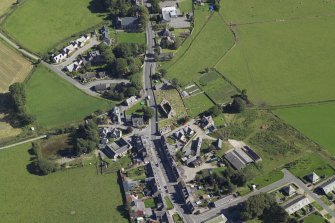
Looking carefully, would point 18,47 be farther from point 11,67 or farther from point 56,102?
point 56,102

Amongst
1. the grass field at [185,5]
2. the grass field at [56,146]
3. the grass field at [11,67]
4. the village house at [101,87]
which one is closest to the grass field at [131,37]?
the grass field at [185,5]

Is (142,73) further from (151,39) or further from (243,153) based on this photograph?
(243,153)

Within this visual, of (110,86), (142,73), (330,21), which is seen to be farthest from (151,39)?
(330,21)

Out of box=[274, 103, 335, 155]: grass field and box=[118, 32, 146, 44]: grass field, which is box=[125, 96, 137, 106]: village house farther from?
box=[274, 103, 335, 155]: grass field

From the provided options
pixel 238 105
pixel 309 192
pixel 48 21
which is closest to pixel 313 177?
pixel 309 192

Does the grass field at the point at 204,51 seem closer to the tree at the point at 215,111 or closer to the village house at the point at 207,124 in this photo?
the tree at the point at 215,111

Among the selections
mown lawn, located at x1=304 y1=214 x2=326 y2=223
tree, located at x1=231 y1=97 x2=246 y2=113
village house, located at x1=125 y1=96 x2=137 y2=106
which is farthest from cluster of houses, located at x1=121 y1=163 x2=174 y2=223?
tree, located at x1=231 y1=97 x2=246 y2=113
